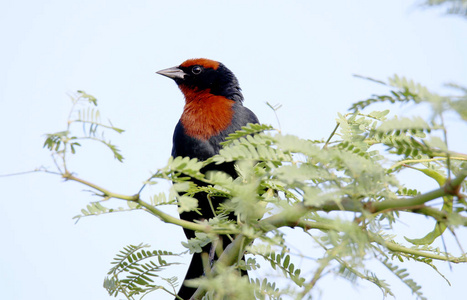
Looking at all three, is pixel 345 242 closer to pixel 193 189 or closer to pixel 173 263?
pixel 193 189

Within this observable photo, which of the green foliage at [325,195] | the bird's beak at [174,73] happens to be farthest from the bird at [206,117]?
the green foliage at [325,195]

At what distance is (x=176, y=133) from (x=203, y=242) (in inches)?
69.7

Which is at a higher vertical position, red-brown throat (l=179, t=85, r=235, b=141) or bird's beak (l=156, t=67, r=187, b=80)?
bird's beak (l=156, t=67, r=187, b=80)

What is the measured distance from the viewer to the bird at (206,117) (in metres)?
3.21

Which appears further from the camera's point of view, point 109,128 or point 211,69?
point 211,69

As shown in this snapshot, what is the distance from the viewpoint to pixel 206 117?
132 inches

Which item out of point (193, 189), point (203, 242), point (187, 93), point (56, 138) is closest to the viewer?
point (56, 138)

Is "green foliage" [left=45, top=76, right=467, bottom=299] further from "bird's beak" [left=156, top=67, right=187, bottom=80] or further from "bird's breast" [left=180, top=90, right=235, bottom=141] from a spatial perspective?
"bird's beak" [left=156, top=67, right=187, bottom=80]

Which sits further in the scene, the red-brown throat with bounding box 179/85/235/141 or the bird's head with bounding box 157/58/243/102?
the bird's head with bounding box 157/58/243/102

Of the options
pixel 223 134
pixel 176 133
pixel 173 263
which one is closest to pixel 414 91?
pixel 173 263

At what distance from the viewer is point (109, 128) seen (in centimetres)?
134

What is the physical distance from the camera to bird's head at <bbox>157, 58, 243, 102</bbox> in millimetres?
3781

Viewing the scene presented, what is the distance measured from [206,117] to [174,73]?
86cm

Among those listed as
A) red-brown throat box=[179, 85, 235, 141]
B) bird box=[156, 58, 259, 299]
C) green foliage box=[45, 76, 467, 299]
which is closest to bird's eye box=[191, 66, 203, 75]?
bird box=[156, 58, 259, 299]
